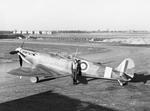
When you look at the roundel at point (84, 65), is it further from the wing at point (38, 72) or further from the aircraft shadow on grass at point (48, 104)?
the aircraft shadow on grass at point (48, 104)

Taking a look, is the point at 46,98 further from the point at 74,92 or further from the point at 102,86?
the point at 102,86

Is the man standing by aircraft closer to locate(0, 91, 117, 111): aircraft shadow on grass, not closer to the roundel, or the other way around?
the roundel

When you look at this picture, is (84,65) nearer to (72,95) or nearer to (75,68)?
(75,68)

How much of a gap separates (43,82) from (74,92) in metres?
3.32

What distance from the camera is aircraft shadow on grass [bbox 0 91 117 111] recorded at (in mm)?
9797

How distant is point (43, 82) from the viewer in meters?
15.3

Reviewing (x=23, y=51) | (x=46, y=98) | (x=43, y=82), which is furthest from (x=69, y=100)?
(x=23, y=51)

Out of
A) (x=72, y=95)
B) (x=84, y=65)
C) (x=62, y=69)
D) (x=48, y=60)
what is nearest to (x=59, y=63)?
(x=62, y=69)

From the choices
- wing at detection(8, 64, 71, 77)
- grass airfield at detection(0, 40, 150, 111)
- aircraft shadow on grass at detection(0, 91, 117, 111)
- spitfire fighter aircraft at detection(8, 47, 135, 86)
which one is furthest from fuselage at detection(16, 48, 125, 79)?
aircraft shadow on grass at detection(0, 91, 117, 111)

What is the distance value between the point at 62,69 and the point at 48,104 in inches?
195

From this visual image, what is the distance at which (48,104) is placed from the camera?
10.5 metres

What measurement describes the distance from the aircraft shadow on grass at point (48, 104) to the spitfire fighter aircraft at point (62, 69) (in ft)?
10.8

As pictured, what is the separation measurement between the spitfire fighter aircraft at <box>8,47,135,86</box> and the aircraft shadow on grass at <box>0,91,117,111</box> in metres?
3.30

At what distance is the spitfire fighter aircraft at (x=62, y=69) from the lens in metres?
13.7
